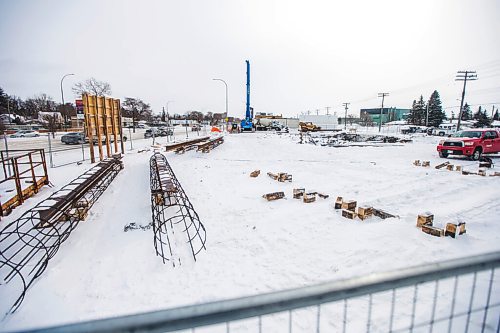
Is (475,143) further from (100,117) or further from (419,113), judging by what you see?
(419,113)

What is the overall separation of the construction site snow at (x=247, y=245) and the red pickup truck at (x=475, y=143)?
6550 mm

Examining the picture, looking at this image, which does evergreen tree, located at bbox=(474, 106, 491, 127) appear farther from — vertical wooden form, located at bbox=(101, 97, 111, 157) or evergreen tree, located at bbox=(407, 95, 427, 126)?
vertical wooden form, located at bbox=(101, 97, 111, 157)

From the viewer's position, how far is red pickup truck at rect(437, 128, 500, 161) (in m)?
14.1

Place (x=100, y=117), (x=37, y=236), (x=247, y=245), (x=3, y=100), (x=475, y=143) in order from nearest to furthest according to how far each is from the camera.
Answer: (x=247, y=245) < (x=37, y=236) < (x=100, y=117) < (x=475, y=143) < (x=3, y=100)

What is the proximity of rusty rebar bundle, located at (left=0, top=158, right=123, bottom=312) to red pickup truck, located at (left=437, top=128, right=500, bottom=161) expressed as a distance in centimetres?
1736

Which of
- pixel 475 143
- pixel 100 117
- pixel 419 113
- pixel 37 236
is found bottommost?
pixel 37 236

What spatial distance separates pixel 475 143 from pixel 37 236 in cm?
1900

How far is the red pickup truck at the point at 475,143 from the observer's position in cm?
1414

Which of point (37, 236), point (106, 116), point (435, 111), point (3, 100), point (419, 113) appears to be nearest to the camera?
point (37, 236)

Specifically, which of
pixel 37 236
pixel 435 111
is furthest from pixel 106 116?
pixel 435 111

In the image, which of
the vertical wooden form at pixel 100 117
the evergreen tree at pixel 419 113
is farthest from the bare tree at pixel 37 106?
the evergreen tree at pixel 419 113

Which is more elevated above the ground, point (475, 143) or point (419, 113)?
point (419, 113)

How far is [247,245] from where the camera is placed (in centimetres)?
496

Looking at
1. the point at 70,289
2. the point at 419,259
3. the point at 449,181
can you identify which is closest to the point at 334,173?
the point at 449,181
